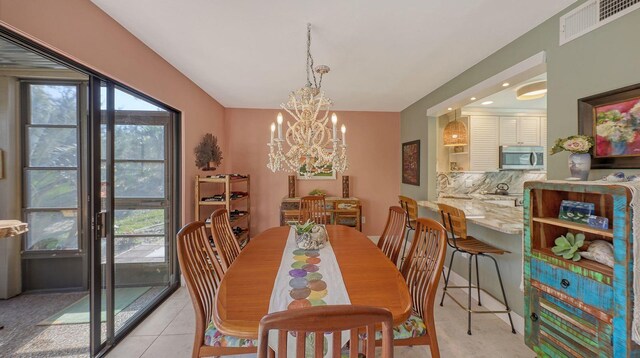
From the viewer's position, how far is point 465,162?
4.05 m

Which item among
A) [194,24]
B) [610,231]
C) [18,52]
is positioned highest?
[194,24]

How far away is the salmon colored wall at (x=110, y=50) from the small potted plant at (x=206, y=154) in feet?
0.25

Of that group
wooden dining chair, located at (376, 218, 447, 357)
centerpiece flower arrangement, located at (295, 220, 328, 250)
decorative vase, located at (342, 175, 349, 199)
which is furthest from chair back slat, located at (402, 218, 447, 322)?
decorative vase, located at (342, 175, 349, 199)

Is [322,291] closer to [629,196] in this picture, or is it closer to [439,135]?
[629,196]

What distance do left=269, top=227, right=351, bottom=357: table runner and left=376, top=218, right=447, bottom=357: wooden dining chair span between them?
1.11ft

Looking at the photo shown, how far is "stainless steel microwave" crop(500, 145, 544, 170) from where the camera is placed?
3.92 metres

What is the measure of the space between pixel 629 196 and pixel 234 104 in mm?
4514

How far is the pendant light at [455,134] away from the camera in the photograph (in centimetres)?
357

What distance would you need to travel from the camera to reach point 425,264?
4.98 feet

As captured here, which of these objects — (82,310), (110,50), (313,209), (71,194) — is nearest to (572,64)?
(313,209)

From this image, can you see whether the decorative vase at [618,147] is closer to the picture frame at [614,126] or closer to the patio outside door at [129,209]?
the picture frame at [614,126]

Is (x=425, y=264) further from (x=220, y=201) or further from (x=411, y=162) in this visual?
(x=411, y=162)

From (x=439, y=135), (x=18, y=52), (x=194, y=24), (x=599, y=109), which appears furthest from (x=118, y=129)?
(x=439, y=135)

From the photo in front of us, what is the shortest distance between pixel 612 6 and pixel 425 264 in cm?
199
